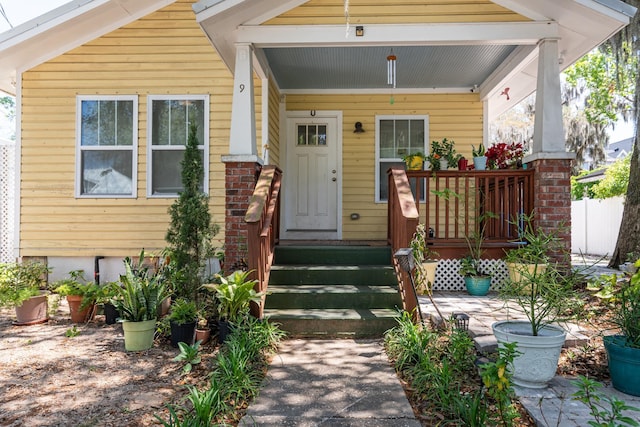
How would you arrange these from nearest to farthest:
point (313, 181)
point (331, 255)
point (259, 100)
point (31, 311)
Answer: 1. point (31, 311)
2. point (331, 255)
3. point (259, 100)
4. point (313, 181)

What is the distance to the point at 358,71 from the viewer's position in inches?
269

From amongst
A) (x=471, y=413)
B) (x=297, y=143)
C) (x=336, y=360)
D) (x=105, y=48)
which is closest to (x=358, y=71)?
(x=297, y=143)

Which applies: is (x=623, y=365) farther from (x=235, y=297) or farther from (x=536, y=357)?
(x=235, y=297)

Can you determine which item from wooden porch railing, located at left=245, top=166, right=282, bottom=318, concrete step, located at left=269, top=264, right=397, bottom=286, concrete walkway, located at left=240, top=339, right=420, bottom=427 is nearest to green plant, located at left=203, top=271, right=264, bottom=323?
wooden porch railing, located at left=245, top=166, right=282, bottom=318

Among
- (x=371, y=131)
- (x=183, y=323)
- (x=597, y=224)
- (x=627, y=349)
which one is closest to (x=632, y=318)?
(x=627, y=349)

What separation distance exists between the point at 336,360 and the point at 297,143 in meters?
4.80

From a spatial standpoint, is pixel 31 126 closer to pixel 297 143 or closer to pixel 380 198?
pixel 297 143

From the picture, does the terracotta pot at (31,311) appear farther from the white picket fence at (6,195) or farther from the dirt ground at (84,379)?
the white picket fence at (6,195)

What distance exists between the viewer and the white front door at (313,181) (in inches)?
301

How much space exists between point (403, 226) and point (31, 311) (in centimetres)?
406

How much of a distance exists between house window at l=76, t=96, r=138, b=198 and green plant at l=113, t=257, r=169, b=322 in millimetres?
2878

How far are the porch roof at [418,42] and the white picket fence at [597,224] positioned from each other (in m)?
7.04

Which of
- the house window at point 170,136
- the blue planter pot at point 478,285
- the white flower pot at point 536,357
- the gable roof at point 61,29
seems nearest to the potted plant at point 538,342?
the white flower pot at point 536,357

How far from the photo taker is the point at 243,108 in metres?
5.23
